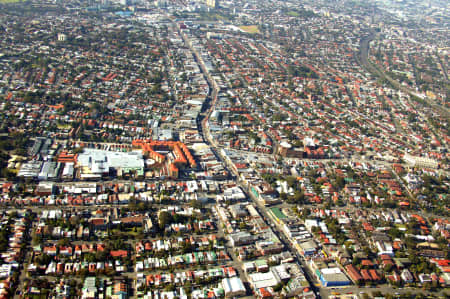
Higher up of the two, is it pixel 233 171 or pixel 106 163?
pixel 106 163

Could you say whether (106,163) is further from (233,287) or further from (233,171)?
(233,287)

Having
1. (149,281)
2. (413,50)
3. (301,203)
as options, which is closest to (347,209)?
(301,203)

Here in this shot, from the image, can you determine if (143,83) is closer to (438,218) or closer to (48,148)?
(48,148)


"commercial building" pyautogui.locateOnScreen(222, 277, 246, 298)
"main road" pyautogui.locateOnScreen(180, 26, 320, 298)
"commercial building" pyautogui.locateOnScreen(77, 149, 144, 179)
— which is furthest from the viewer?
"commercial building" pyautogui.locateOnScreen(77, 149, 144, 179)

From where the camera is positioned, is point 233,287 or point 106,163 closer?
point 233,287

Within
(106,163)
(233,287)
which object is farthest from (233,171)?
(233,287)

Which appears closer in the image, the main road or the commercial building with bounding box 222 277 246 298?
the commercial building with bounding box 222 277 246 298

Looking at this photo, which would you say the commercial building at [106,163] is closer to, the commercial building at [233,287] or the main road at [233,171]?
the main road at [233,171]

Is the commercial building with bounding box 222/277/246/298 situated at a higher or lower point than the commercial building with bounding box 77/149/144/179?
lower

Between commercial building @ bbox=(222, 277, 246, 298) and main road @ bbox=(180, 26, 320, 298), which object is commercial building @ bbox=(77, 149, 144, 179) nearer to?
main road @ bbox=(180, 26, 320, 298)

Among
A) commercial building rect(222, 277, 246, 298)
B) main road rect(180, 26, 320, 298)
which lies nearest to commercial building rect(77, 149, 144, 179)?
main road rect(180, 26, 320, 298)

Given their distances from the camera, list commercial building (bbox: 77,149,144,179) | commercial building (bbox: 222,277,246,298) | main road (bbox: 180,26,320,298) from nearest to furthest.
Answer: commercial building (bbox: 222,277,246,298), main road (bbox: 180,26,320,298), commercial building (bbox: 77,149,144,179)
